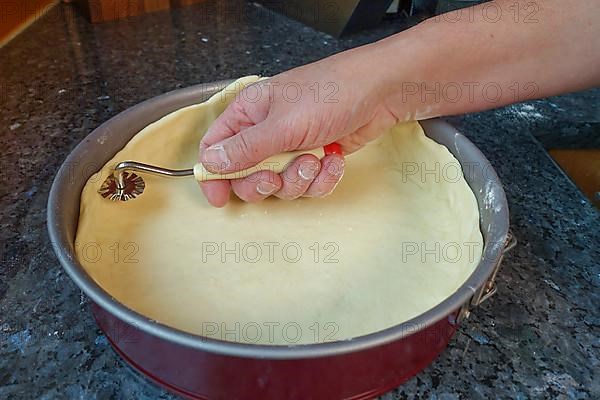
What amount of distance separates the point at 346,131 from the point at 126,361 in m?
0.36

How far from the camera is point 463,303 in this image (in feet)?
1.78

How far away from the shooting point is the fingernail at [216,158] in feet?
2.19

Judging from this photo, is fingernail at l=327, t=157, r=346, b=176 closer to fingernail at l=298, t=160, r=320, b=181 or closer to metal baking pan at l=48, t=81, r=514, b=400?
fingernail at l=298, t=160, r=320, b=181

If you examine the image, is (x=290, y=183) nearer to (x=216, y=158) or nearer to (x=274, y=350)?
(x=216, y=158)

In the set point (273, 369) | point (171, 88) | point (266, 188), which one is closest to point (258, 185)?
point (266, 188)

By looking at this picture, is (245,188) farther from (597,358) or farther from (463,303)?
(597,358)

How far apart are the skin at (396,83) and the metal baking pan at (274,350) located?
150 millimetres

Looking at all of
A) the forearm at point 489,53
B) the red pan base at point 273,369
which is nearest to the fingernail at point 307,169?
the forearm at point 489,53

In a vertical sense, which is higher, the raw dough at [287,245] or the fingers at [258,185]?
the fingers at [258,185]

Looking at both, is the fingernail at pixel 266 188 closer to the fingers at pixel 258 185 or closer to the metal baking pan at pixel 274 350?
the fingers at pixel 258 185

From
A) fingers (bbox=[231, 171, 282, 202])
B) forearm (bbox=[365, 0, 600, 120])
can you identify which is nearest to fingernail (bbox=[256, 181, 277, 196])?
fingers (bbox=[231, 171, 282, 202])

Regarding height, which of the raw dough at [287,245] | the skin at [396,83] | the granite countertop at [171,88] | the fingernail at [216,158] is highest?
the skin at [396,83]

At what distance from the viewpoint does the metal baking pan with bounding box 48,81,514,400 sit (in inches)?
19.3

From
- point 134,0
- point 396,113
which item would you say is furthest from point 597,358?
point 134,0
